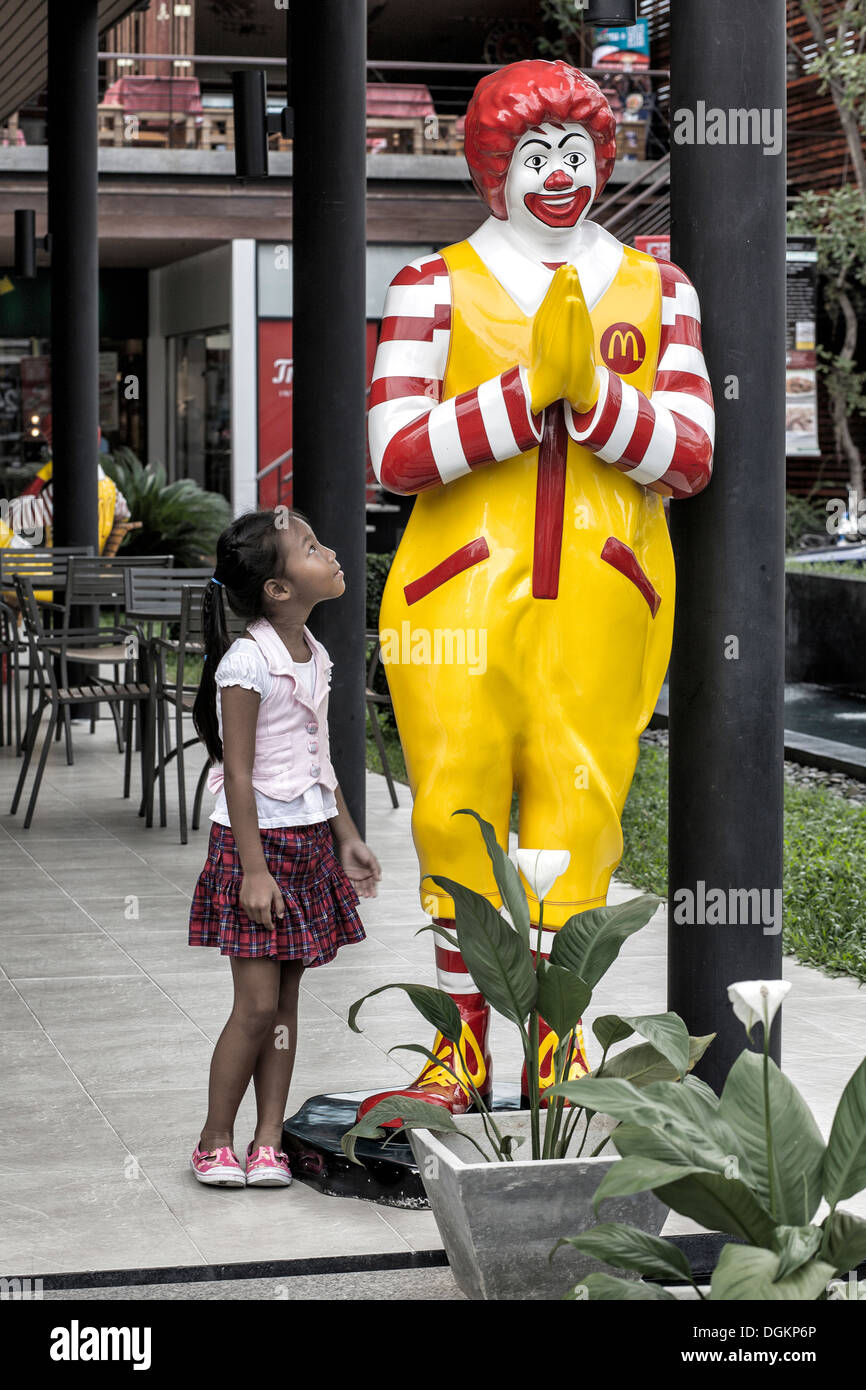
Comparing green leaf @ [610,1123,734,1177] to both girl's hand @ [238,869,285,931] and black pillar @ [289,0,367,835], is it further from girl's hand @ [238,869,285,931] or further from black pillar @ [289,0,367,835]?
black pillar @ [289,0,367,835]

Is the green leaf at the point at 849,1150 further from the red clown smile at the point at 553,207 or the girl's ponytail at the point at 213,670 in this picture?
the red clown smile at the point at 553,207

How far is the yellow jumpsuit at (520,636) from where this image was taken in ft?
12.2

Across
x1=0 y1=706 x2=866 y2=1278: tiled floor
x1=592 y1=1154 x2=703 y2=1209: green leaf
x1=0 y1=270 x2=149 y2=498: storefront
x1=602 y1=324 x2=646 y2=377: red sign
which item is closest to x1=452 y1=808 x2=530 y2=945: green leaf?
x1=592 y1=1154 x2=703 y2=1209: green leaf

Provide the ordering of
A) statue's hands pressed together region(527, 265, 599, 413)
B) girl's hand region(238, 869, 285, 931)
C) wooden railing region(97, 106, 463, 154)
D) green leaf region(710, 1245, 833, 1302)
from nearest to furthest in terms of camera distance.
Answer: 1. green leaf region(710, 1245, 833, 1302)
2. statue's hands pressed together region(527, 265, 599, 413)
3. girl's hand region(238, 869, 285, 931)
4. wooden railing region(97, 106, 463, 154)

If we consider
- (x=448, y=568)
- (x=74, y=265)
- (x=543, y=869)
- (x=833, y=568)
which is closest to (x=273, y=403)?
(x=833, y=568)

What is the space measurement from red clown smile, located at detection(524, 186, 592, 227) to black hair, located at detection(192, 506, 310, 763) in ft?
2.61

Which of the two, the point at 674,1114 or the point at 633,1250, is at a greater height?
the point at 674,1114

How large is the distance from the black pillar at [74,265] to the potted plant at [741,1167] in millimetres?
9186

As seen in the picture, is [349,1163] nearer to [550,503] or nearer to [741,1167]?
[741,1167]

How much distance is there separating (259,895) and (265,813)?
7.4 inches

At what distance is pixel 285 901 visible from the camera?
Answer: 364 cm

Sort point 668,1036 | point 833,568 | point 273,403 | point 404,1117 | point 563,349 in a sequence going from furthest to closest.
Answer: point 273,403
point 833,568
point 563,349
point 404,1117
point 668,1036

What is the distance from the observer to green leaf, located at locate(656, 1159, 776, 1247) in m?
2.45

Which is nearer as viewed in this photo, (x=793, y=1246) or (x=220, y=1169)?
(x=793, y=1246)
